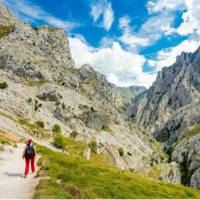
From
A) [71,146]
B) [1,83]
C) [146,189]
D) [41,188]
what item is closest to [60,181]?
[41,188]

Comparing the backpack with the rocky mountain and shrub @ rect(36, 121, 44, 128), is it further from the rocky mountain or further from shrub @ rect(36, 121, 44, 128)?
shrub @ rect(36, 121, 44, 128)

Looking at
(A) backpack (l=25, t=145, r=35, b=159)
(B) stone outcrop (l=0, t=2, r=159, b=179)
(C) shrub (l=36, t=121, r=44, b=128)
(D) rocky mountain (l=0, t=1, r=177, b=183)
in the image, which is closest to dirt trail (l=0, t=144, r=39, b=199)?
(A) backpack (l=25, t=145, r=35, b=159)

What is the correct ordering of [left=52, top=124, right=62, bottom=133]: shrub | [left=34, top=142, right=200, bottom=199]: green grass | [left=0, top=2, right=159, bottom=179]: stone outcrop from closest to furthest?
[left=34, top=142, right=200, bottom=199]: green grass, [left=52, top=124, right=62, bottom=133]: shrub, [left=0, top=2, right=159, bottom=179]: stone outcrop

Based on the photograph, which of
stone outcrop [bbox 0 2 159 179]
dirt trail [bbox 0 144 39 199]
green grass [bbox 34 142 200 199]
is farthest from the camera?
stone outcrop [bbox 0 2 159 179]

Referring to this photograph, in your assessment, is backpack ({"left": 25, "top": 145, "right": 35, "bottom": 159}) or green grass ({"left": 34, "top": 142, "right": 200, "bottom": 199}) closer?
green grass ({"left": 34, "top": 142, "right": 200, "bottom": 199})

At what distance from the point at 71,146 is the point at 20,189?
78.1 metres

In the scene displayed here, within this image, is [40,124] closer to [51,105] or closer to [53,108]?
[53,108]

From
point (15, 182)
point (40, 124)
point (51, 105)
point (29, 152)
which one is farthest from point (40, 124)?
point (15, 182)

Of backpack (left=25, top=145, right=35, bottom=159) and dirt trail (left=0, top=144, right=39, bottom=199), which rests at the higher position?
backpack (left=25, top=145, right=35, bottom=159)

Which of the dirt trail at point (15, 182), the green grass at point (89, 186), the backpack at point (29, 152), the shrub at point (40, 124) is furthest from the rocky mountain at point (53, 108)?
the backpack at point (29, 152)

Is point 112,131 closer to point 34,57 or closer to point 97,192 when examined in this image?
point 34,57

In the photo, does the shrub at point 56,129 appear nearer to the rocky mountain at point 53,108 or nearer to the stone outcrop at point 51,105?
the rocky mountain at point 53,108

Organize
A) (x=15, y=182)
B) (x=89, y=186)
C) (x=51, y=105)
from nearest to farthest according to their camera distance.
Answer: (x=89, y=186), (x=15, y=182), (x=51, y=105)

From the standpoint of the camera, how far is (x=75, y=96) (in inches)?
7259
